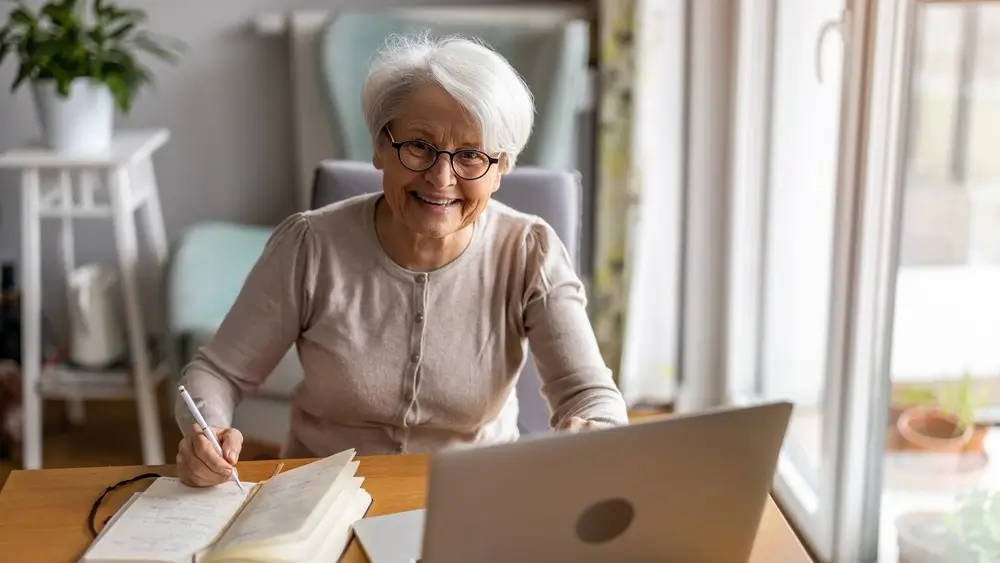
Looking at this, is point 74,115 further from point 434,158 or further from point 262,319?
point 434,158

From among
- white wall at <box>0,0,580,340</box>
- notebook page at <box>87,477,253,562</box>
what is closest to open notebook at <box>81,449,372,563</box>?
notebook page at <box>87,477,253,562</box>

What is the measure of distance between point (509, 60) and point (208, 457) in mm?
1729

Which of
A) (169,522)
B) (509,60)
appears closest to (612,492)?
(169,522)

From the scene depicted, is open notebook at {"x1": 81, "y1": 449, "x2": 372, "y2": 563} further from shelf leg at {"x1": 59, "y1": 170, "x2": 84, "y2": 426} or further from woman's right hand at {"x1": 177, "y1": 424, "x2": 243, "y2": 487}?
shelf leg at {"x1": 59, "y1": 170, "x2": 84, "y2": 426}

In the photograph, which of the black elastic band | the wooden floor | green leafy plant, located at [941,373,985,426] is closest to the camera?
the black elastic band

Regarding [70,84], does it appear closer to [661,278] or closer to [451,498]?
[661,278]

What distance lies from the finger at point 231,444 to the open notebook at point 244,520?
3 cm

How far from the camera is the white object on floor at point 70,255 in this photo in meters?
2.61

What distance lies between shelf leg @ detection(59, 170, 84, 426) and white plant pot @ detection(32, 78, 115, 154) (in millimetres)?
74

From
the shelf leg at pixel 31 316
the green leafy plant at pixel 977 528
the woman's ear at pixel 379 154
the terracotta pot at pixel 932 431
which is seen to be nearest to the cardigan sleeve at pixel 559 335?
the woman's ear at pixel 379 154

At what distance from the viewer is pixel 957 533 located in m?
1.94

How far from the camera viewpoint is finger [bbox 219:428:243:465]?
1282mm

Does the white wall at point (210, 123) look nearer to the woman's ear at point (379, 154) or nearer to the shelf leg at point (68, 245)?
the shelf leg at point (68, 245)

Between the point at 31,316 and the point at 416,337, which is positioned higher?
the point at 416,337
